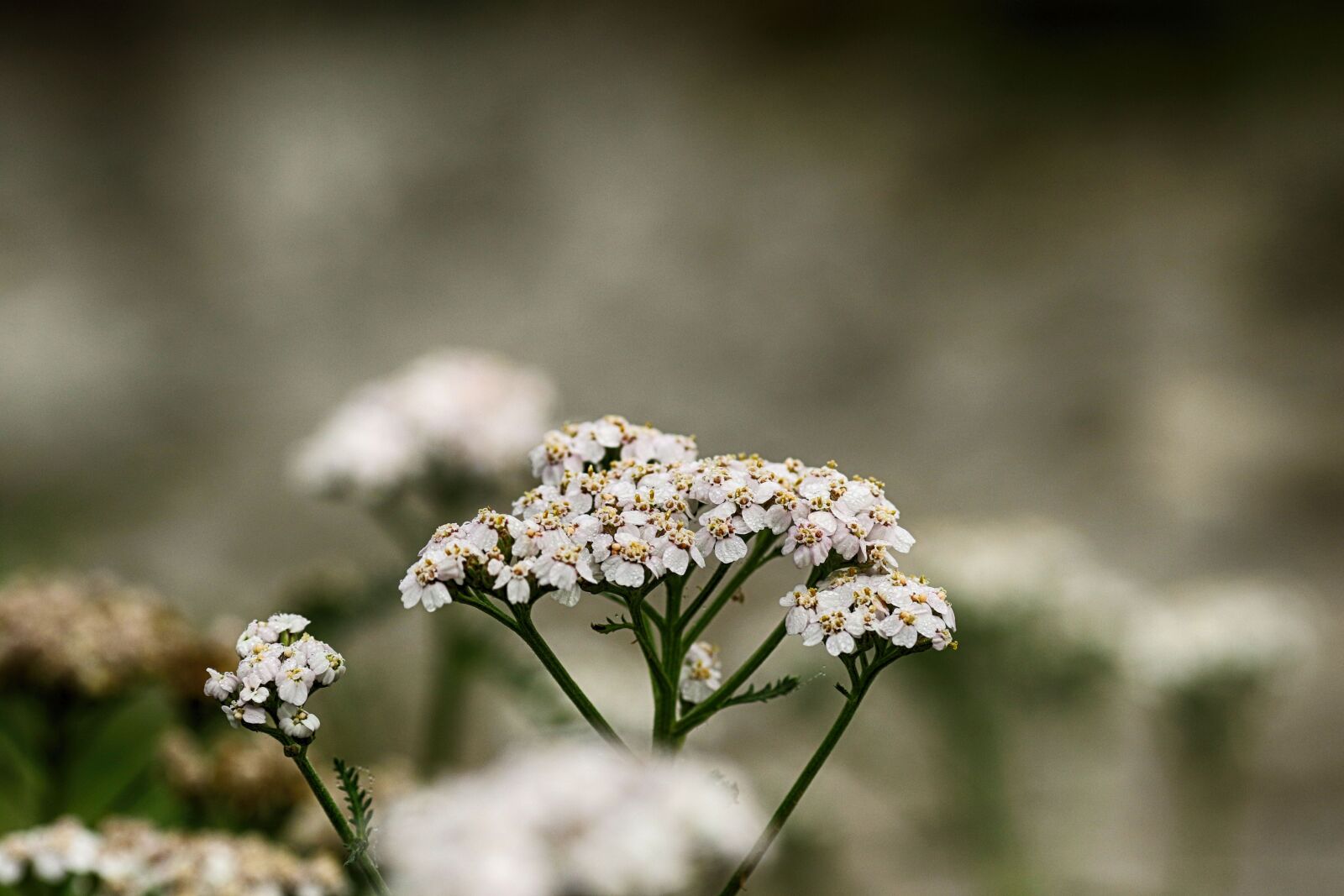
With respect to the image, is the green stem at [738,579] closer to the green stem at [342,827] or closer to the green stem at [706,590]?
the green stem at [706,590]

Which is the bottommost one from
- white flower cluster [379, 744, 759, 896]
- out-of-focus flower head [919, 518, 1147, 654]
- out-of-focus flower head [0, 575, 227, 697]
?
white flower cluster [379, 744, 759, 896]

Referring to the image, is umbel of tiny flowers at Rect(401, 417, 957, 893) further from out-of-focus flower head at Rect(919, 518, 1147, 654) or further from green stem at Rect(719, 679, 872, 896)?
out-of-focus flower head at Rect(919, 518, 1147, 654)

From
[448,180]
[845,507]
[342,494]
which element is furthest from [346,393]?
[845,507]

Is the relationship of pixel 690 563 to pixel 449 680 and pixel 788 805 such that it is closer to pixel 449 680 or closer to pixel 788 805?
pixel 788 805

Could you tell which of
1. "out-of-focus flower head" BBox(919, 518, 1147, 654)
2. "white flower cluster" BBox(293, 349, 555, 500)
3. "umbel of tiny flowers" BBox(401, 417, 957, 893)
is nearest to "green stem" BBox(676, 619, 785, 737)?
"umbel of tiny flowers" BBox(401, 417, 957, 893)

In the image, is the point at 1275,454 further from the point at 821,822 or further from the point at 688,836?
the point at 688,836

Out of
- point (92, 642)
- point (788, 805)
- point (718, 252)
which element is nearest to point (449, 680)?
point (92, 642)

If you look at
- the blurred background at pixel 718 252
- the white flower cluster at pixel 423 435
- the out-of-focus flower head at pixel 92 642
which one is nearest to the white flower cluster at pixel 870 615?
the out-of-focus flower head at pixel 92 642
